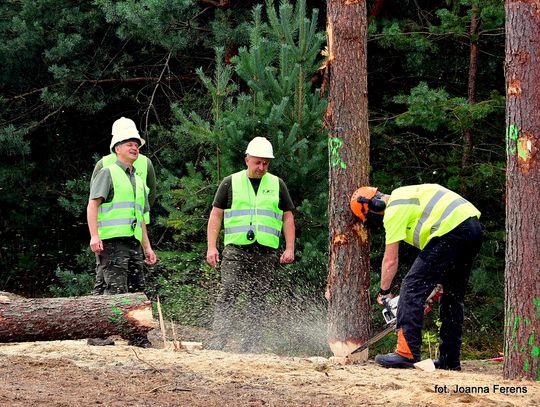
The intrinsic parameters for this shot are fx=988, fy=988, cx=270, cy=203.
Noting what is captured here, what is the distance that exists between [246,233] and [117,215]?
4.21 ft

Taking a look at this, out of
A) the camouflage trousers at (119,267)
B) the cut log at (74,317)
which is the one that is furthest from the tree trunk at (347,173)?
the camouflage trousers at (119,267)

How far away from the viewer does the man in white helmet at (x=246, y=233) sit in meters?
9.85

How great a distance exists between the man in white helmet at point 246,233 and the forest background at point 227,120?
690 millimetres

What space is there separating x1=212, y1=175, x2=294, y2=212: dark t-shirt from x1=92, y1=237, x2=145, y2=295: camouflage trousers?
36.0 inches

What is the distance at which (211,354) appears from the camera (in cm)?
848

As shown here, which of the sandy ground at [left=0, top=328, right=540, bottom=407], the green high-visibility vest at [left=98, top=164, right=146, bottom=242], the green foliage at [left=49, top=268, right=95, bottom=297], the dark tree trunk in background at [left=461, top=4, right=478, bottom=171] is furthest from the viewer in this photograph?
the green foliage at [left=49, top=268, right=95, bottom=297]

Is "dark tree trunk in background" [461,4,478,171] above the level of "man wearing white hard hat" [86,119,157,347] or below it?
above

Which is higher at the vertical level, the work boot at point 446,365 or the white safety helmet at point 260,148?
the white safety helmet at point 260,148

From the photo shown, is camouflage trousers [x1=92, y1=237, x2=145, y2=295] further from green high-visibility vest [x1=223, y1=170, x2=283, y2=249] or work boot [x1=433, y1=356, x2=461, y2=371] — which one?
work boot [x1=433, y1=356, x2=461, y2=371]

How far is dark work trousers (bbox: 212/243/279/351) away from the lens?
32.4 feet

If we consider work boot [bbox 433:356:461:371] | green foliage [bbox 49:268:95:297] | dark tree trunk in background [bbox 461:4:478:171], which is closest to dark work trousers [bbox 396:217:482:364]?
work boot [bbox 433:356:461:371]

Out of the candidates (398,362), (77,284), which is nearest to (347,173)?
(398,362)

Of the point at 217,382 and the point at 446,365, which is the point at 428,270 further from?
the point at 217,382

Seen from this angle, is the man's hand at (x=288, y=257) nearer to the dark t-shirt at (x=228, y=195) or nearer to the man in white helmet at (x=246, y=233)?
the man in white helmet at (x=246, y=233)
